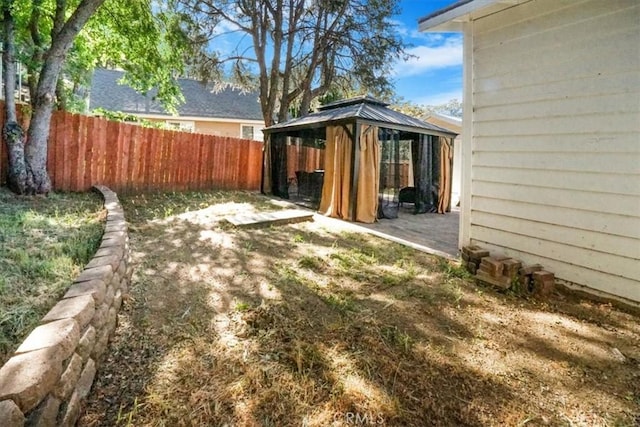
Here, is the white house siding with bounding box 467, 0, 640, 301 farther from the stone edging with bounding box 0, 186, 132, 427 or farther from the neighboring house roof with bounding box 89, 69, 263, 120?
the neighboring house roof with bounding box 89, 69, 263, 120

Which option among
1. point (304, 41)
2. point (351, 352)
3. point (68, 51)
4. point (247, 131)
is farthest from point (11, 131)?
point (247, 131)

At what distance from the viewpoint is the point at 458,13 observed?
137 inches

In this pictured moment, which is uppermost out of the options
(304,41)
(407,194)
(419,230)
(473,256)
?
(304,41)

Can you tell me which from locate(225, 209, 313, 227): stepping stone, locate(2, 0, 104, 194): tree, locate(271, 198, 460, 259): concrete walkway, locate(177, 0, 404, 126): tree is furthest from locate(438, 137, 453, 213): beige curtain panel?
locate(2, 0, 104, 194): tree

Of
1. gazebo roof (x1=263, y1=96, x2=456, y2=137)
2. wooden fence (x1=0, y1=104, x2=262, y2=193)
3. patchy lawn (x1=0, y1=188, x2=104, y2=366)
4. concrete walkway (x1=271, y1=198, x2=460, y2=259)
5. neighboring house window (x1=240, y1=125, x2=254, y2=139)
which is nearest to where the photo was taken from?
patchy lawn (x1=0, y1=188, x2=104, y2=366)

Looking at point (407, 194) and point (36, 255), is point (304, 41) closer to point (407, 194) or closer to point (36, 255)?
point (407, 194)

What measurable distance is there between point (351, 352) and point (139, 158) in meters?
7.31

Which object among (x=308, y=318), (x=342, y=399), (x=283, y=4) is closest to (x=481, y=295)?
(x=308, y=318)

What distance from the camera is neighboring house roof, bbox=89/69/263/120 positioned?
49.3 ft

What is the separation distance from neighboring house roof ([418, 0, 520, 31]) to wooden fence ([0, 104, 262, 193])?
618 centimetres

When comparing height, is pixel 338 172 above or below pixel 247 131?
below

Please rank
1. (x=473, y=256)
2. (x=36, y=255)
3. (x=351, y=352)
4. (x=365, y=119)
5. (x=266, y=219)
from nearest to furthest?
(x=351, y=352) < (x=36, y=255) < (x=473, y=256) < (x=266, y=219) < (x=365, y=119)

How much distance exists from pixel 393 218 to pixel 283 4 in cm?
811

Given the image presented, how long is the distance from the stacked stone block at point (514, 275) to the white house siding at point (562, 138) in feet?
0.60
